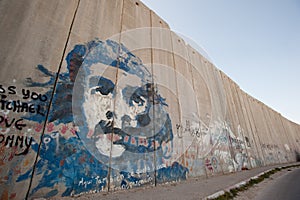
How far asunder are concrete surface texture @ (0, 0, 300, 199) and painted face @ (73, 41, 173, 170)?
0.10 ft

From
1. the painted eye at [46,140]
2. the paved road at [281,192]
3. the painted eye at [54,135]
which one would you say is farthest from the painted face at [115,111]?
the paved road at [281,192]

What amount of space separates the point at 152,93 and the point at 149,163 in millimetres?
2713

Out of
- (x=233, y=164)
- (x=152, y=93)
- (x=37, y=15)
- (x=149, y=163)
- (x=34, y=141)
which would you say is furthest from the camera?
(x=233, y=164)

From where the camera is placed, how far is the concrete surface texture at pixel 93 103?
3334mm

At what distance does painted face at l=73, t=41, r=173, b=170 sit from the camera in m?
4.43

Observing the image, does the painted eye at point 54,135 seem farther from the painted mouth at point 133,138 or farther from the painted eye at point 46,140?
the painted mouth at point 133,138

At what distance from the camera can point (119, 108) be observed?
16.9 ft

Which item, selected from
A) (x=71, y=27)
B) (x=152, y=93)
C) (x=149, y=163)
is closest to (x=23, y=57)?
(x=71, y=27)

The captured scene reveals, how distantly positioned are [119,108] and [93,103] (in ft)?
A: 2.91

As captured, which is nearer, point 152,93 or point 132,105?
point 132,105

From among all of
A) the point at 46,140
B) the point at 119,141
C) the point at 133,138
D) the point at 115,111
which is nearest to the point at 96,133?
the point at 119,141

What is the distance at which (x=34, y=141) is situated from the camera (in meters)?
3.34

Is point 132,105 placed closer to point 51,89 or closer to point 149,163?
point 149,163

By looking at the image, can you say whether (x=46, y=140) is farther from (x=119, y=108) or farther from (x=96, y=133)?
(x=119, y=108)
